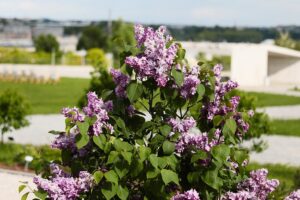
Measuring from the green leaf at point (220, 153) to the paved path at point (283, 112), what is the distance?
55.1 ft

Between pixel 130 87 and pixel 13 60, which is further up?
pixel 130 87

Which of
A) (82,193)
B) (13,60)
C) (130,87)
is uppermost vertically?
(130,87)

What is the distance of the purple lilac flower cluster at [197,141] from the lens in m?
3.81

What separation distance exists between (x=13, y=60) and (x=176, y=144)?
4601 cm

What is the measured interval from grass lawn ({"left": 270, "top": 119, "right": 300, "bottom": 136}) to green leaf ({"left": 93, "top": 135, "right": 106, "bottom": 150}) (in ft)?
41.8

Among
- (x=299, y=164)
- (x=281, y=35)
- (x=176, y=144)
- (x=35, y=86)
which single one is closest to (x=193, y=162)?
(x=176, y=144)

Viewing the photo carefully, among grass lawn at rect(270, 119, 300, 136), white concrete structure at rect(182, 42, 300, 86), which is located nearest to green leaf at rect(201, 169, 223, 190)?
grass lawn at rect(270, 119, 300, 136)

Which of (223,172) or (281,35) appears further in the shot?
(281,35)

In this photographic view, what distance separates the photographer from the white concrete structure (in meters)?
39.4

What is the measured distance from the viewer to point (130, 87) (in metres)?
3.85

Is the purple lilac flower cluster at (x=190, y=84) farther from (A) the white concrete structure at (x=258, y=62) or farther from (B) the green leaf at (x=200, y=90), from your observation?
(A) the white concrete structure at (x=258, y=62)

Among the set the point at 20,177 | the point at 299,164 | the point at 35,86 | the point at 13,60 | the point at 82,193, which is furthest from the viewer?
the point at 13,60

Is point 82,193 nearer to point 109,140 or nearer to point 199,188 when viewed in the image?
point 109,140

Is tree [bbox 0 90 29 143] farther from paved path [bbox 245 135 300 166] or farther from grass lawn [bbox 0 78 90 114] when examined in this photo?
grass lawn [bbox 0 78 90 114]
